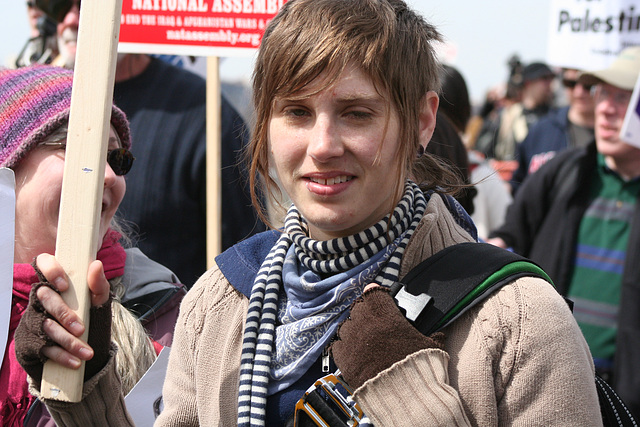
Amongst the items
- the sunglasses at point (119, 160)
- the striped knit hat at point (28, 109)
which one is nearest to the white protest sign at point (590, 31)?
the sunglasses at point (119, 160)

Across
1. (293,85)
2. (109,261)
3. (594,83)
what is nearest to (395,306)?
(293,85)

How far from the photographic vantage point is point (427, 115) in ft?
5.72

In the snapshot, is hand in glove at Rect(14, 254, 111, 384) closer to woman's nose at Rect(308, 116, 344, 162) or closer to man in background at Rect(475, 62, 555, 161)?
woman's nose at Rect(308, 116, 344, 162)

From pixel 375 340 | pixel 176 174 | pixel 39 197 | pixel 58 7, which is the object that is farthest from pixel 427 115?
pixel 58 7

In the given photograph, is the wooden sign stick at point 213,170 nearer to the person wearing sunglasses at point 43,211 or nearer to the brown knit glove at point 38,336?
the person wearing sunglasses at point 43,211

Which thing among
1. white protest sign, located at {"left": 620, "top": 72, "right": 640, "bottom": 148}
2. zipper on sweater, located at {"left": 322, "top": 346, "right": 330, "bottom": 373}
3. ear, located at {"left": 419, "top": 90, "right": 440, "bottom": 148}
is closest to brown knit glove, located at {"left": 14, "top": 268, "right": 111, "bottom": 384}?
zipper on sweater, located at {"left": 322, "top": 346, "right": 330, "bottom": 373}

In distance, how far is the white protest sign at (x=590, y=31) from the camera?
474 cm

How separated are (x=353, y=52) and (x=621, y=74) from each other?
2971mm

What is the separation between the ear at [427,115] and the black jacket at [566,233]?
7.31ft

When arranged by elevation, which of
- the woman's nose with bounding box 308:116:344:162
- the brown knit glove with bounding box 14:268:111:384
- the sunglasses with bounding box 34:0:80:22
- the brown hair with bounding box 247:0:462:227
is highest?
the sunglasses with bounding box 34:0:80:22

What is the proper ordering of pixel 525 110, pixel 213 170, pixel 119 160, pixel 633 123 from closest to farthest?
pixel 119 160, pixel 213 170, pixel 633 123, pixel 525 110

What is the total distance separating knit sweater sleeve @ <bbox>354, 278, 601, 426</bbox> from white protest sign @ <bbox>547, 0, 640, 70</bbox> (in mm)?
3681

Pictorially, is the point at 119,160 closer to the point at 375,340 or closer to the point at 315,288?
the point at 315,288

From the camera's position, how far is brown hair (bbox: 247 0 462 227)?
1575mm
